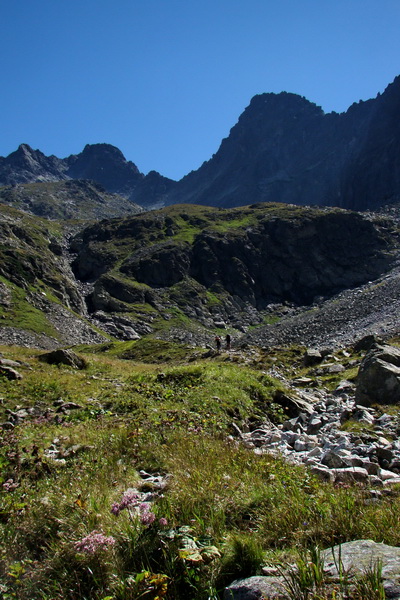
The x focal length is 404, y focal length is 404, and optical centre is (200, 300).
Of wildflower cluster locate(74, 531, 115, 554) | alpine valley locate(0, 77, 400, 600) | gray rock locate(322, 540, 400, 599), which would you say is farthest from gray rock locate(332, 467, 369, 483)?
wildflower cluster locate(74, 531, 115, 554)

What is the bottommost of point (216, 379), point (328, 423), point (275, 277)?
point (328, 423)

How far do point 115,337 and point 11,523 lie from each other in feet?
Answer: 316

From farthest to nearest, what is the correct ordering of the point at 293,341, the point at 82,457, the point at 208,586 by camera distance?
the point at 293,341 < the point at 82,457 < the point at 208,586

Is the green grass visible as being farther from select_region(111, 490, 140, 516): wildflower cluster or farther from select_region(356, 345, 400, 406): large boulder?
select_region(111, 490, 140, 516): wildflower cluster

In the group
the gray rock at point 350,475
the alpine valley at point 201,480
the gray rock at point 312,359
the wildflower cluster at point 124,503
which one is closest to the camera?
the alpine valley at point 201,480

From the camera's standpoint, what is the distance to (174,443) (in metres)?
7.82

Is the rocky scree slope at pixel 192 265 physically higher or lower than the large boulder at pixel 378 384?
higher

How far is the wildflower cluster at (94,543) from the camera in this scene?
4078mm

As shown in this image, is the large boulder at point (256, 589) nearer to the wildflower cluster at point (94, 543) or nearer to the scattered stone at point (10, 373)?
the wildflower cluster at point (94, 543)

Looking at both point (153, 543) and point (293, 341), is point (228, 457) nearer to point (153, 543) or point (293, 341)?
point (153, 543)

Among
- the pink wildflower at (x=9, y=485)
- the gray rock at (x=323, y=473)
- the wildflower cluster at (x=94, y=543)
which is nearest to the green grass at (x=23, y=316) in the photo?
the pink wildflower at (x=9, y=485)

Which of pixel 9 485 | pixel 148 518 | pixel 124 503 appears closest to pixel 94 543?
pixel 148 518

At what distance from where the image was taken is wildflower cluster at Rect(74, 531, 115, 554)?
4.08 m

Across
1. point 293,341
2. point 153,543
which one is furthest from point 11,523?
point 293,341
